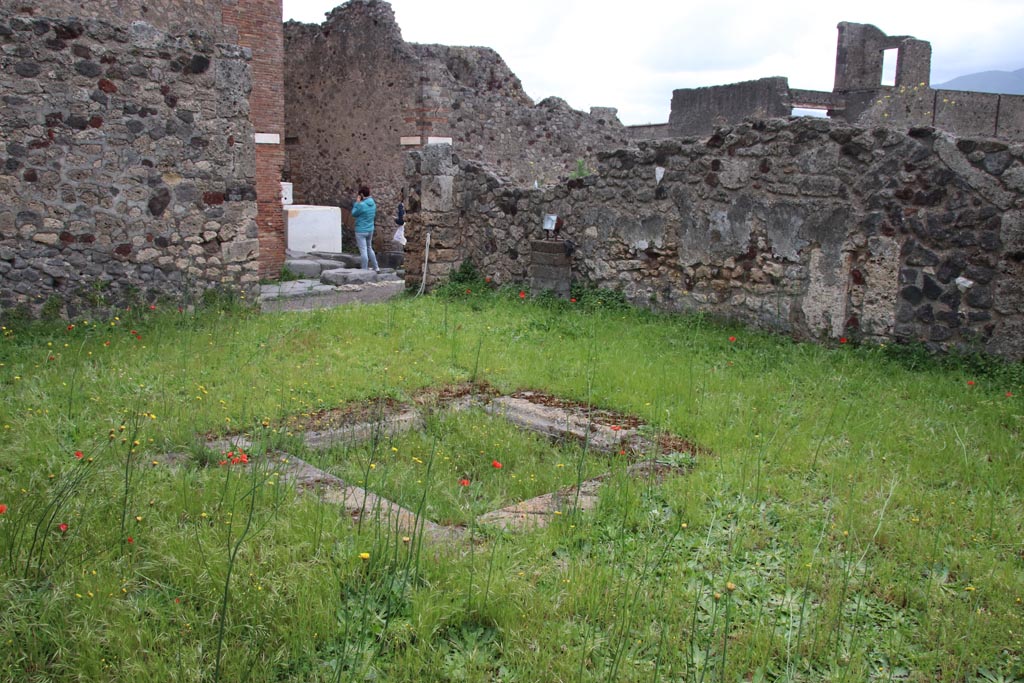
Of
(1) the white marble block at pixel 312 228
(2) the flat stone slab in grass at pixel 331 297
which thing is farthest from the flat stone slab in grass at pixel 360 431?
(1) the white marble block at pixel 312 228

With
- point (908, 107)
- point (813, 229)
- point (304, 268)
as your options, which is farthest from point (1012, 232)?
point (908, 107)

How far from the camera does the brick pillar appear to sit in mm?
13508

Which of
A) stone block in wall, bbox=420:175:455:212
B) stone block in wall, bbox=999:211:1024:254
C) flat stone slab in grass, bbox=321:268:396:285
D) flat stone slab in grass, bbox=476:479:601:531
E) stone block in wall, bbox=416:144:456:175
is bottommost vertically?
flat stone slab in grass, bbox=476:479:601:531

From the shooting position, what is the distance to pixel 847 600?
3.05 m

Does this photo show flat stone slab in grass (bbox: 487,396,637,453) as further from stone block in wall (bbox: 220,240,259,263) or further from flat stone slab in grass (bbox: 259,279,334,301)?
flat stone slab in grass (bbox: 259,279,334,301)

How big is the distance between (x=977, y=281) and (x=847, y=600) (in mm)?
4056

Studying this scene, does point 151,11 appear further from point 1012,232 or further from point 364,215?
point 1012,232

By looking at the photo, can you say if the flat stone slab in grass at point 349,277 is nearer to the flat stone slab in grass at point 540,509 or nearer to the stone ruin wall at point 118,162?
the stone ruin wall at point 118,162

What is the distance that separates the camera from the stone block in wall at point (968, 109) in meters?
20.5

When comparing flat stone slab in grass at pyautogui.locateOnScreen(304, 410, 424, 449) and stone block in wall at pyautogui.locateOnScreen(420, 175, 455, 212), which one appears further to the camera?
stone block in wall at pyautogui.locateOnScreen(420, 175, 455, 212)

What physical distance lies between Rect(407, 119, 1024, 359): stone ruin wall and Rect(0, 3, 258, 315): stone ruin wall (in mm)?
3274

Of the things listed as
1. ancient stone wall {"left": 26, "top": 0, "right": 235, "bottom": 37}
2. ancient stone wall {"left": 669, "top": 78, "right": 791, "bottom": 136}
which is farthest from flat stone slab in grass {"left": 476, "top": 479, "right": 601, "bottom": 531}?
ancient stone wall {"left": 669, "top": 78, "right": 791, "bottom": 136}

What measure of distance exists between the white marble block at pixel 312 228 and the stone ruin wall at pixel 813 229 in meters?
6.40

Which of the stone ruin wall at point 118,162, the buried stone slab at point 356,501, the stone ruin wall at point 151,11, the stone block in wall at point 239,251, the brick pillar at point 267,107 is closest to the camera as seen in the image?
the buried stone slab at point 356,501
